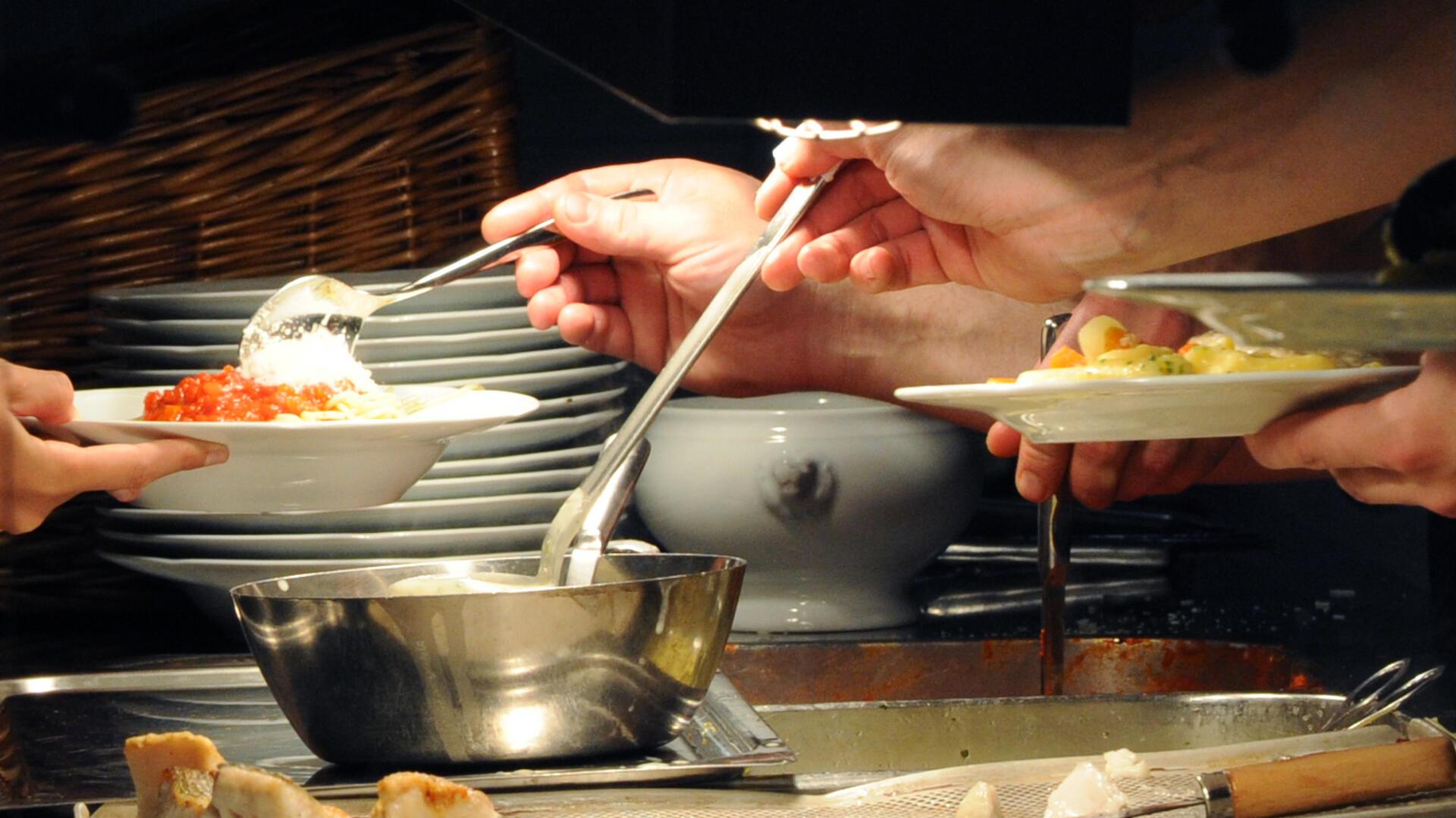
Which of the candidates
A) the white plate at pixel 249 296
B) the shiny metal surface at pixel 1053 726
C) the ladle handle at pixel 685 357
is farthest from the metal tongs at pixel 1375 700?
the white plate at pixel 249 296

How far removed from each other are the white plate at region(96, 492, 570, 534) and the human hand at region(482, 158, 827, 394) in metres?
0.12

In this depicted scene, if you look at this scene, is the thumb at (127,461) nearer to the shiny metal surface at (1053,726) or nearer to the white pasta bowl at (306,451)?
the white pasta bowl at (306,451)

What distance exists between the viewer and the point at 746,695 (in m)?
0.99

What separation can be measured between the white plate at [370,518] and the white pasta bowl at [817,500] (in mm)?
106

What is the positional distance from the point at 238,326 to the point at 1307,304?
2.59 ft

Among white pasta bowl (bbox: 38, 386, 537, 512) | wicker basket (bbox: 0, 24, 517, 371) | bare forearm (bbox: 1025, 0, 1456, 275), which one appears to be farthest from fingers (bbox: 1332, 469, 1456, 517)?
wicker basket (bbox: 0, 24, 517, 371)

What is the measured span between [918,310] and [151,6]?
0.65m

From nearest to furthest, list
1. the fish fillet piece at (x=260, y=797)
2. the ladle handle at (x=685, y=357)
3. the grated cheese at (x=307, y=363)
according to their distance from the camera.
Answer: the fish fillet piece at (x=260, y=797), the ladle handle at (x=685, y=357), the grated cheese at (x=307, y=363)

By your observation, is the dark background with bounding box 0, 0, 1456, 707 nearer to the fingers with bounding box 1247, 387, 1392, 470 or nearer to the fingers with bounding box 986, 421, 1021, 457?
the fingers with bounding box 986, 421, 1021, 457

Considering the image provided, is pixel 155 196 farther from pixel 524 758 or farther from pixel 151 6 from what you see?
pixel 524 758

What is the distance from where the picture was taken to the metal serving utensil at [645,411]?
738 millimetres

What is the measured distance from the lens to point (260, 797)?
0.52 meters

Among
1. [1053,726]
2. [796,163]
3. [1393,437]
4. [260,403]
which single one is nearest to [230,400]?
[260,403]

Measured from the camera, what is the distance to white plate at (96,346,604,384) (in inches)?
38.4
